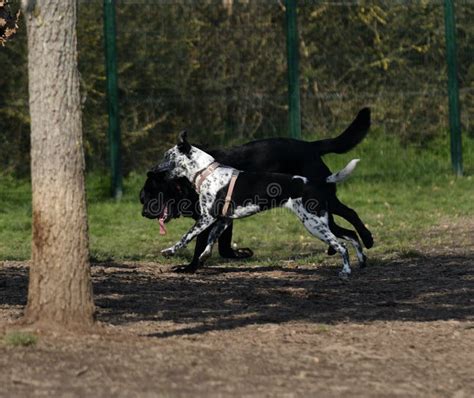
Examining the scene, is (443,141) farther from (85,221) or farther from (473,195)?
(85,221)

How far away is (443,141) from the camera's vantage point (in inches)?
677

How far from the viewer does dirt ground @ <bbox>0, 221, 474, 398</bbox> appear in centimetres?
582

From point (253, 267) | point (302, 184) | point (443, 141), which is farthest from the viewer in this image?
point (443, 141)

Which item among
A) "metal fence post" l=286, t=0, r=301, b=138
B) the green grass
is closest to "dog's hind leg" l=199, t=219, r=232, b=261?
the green grass

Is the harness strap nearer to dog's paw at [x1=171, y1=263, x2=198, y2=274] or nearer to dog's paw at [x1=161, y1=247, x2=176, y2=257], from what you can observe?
dog's paw at [x1=171, y1=263, x2=198, y2=274]

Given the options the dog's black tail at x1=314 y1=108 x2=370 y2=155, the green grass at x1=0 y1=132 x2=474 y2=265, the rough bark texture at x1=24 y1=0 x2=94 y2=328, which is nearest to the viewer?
the rough bark texture at x1=24 y1=0 x2=94 y2=328

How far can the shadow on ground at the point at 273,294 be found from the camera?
8.02 m

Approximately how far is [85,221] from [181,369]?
3.73ft

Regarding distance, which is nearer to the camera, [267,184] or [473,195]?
[267,184]

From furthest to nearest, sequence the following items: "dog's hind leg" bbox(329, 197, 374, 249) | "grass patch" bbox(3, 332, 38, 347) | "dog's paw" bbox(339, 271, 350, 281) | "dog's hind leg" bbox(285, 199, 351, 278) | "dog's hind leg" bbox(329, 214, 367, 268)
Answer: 1. "dog's hind leg" bbox(329, 197, 374, 249)
2. "dog's hind leg" bbox(329, 214, 367, 268)
3. "dog's hind leg" bbox(285, 199, 351, 278)
4. "dog's paw" bbox(339, 271, 350, 281)
5. "grass patch" bbox(3, 332, 38, 347)

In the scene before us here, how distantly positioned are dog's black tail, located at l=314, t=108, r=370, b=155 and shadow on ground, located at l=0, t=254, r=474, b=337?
1.07m

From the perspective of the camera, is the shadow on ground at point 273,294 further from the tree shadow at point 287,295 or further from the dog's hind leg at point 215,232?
the dog's hind leg at point 215,232

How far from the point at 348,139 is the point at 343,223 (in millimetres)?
2739

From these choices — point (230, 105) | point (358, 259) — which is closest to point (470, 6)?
point (230, 105)
